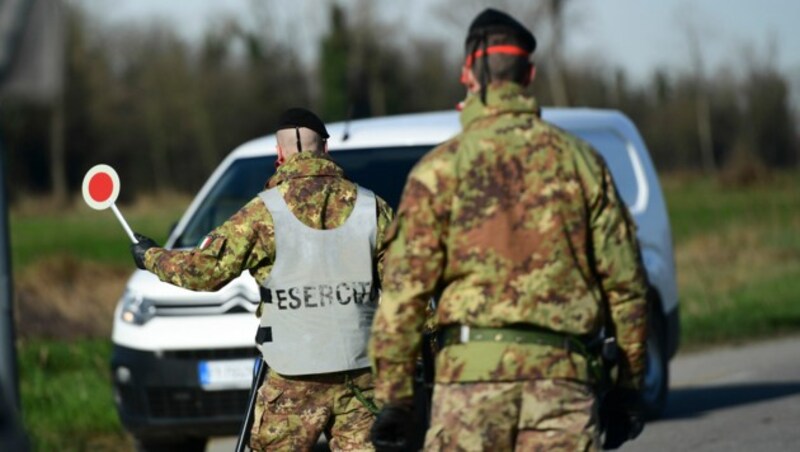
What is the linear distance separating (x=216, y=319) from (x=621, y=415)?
14.6 ft

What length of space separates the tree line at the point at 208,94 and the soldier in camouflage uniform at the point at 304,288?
56.3m

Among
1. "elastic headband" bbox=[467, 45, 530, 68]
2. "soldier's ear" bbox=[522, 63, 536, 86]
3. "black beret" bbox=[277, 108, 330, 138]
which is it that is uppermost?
"elastic headband" bbox=[467, 45, 530, 68]

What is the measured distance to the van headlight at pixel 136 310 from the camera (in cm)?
923

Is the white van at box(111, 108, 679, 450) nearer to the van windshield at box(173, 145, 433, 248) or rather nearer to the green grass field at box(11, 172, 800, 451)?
the van windshield at box(173, 145, 433, 248)

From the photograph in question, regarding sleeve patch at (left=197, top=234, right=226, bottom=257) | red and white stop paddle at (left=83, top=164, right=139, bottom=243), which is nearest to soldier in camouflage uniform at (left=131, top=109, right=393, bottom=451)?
sleeve patch at (left=197, top=234, right=226, bottom=257)

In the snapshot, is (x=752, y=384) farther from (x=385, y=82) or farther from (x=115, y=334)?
(x=385, y=82)

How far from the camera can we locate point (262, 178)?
988 cm

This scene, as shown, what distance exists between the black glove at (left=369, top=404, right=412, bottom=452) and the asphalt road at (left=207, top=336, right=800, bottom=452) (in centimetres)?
499

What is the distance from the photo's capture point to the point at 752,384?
1268 centimetres

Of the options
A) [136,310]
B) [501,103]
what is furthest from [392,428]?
[136,310]

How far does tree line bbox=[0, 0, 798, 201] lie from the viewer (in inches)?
2660

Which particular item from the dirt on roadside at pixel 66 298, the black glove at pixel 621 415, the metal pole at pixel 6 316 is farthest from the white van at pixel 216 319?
the dirt on roadside at pixel 66 298

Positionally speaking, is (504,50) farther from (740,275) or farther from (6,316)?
(740,275)

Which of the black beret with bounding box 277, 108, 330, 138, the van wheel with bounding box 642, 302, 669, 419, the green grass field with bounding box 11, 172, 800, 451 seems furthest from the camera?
the green grass field with bounding box 11, 172, 800, 451
